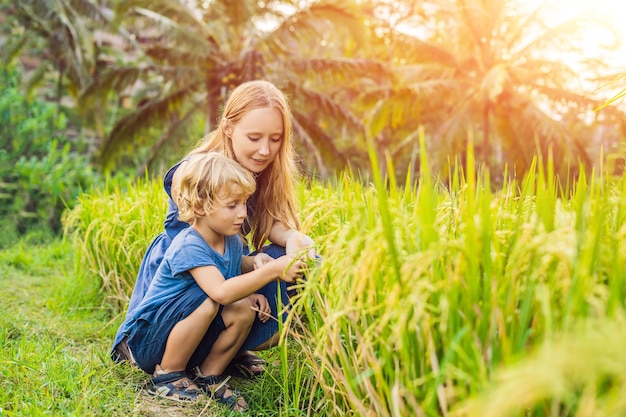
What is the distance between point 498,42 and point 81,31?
36.9ft

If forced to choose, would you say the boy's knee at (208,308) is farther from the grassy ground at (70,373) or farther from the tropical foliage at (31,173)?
the tropical foliage at (31,173)

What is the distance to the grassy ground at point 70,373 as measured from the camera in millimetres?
2322

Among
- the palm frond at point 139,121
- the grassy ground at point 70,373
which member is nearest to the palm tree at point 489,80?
the palm frond at point 139,121

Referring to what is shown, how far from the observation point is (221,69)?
15.1 m

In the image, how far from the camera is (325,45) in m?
24.0

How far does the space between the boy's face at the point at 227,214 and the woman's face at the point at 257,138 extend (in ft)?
1.51

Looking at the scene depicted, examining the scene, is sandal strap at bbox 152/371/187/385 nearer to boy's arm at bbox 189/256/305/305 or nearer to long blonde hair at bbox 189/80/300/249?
boy's arm at bbox 189/256/305/305

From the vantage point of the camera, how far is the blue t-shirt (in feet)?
7.86

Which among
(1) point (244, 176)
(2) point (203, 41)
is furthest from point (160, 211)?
(2) point (203, 41)

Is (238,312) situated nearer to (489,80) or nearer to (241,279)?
(241,279)

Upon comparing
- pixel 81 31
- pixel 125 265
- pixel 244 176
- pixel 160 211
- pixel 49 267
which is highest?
pixel 81 31

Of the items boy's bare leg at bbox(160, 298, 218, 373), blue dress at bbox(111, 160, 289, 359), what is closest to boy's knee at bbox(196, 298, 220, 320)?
boy's bare leg at bbox(160, 298, 218, 373)

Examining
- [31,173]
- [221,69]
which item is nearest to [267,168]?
[31,173]

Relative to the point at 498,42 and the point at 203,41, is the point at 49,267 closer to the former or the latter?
the point at 203,41
